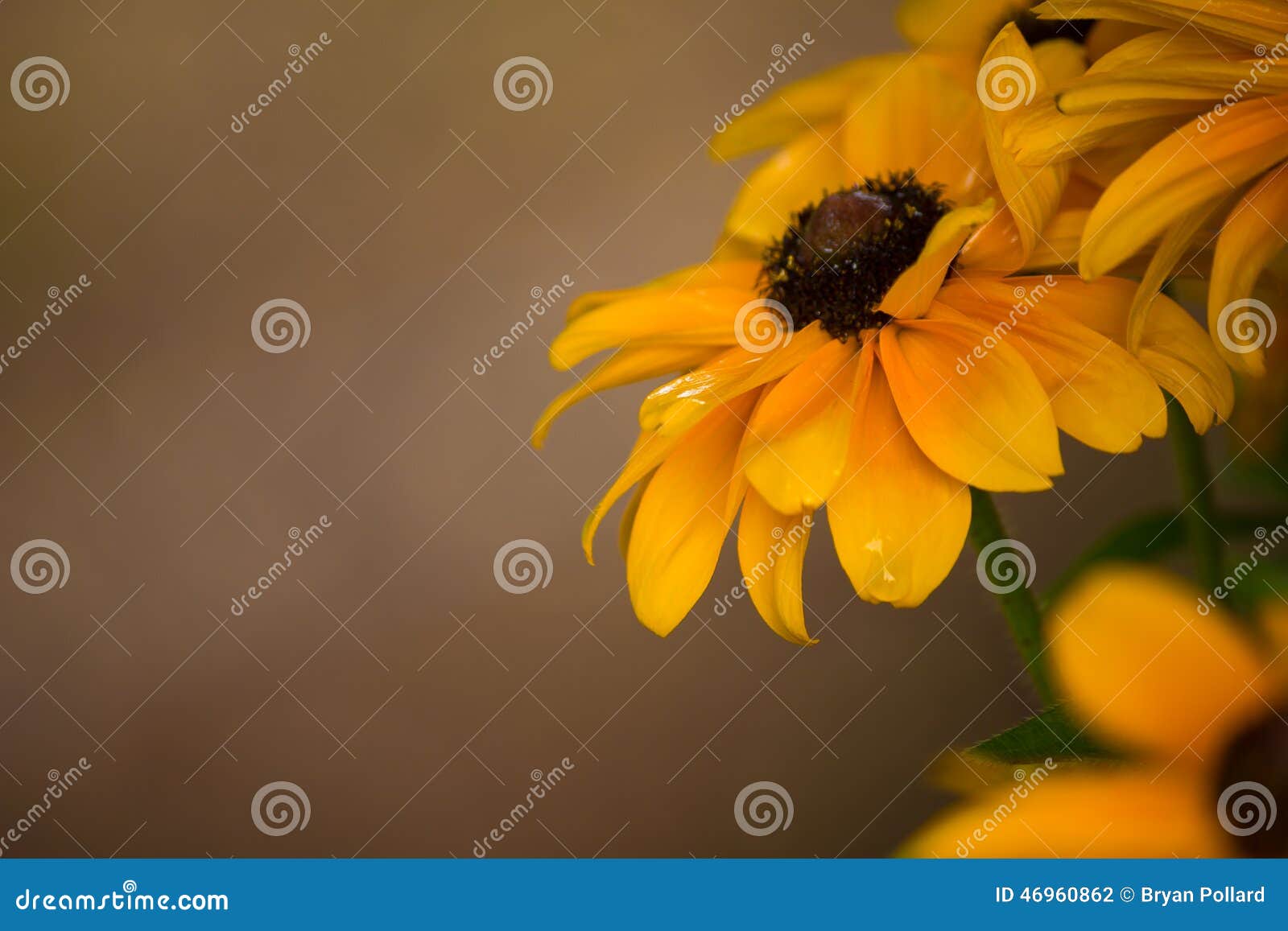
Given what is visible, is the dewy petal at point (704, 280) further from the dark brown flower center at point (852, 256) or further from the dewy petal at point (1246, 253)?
the dewy petal at point (1246, 253)

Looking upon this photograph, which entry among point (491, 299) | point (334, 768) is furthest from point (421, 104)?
point (334, 768)

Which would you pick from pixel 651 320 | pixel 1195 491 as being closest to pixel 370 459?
pixel 651 320

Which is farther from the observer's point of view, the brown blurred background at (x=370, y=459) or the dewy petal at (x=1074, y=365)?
the brown blurred background at (x=370, y=459)

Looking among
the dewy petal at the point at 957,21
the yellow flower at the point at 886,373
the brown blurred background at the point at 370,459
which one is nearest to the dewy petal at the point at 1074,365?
the yellow flower at the point at 886,373

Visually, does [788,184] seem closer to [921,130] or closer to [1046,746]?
[921,130]

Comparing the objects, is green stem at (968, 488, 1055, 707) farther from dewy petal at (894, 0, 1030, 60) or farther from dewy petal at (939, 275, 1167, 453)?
dewy petal at (894, 0, 1030, 60)

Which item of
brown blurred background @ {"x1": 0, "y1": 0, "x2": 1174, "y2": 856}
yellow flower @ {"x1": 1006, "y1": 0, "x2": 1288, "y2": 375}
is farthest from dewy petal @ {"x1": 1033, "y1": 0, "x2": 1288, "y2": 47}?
brown blurred background @ {"x1": 0, "y1": 0, "x2": 1174, "y2": 856}
